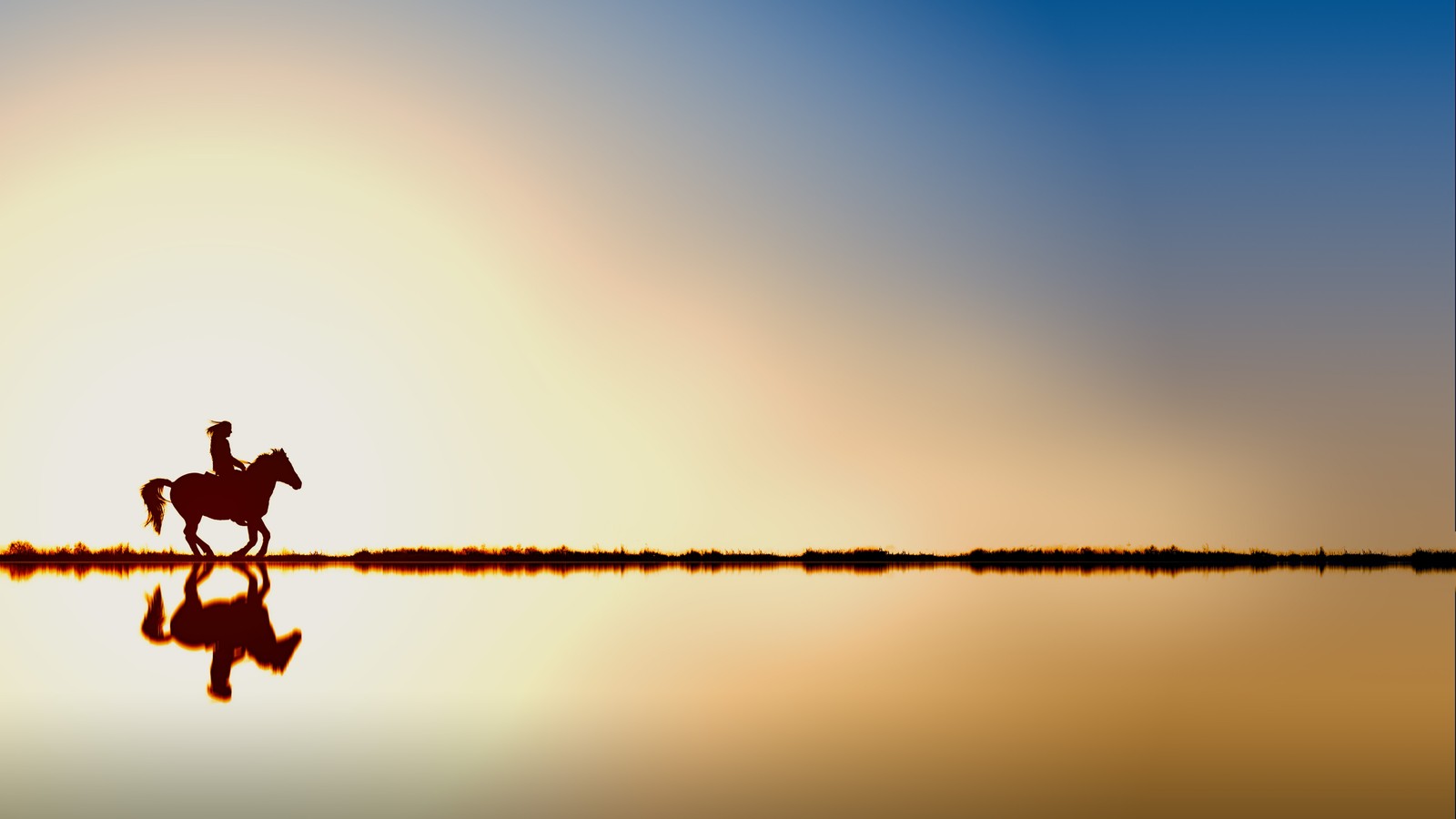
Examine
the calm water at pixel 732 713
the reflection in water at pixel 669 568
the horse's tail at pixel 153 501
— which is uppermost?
the horse's tail at pixel 153 501

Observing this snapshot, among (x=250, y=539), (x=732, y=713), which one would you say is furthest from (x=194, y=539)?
(x=732, y=713)

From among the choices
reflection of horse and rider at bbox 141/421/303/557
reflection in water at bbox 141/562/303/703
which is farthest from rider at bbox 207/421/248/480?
reflection in water at bbox 141/562/303/703

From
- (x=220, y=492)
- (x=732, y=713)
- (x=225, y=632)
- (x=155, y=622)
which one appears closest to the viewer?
(x=732, y=713)

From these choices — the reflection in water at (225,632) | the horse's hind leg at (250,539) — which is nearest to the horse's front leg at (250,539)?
the horse's hind leg at (250,539)

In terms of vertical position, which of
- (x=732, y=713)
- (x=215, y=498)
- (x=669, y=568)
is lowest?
(x=732, y=713)

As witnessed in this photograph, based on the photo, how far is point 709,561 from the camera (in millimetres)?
34219

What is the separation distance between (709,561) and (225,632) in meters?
19.0

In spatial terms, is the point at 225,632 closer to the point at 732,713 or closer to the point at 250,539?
the point at 732,713

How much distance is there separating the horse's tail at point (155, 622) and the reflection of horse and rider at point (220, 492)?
31.9 ft

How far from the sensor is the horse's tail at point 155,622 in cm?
1576

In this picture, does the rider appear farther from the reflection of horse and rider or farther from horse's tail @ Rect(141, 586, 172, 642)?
horse's tail @ Rect(141, 586, 172, 642)

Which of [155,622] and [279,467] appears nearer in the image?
[155,622]

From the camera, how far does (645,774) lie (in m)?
8.80

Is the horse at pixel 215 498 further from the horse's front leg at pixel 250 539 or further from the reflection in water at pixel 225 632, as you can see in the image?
the reflection in water at pixel 225 632
